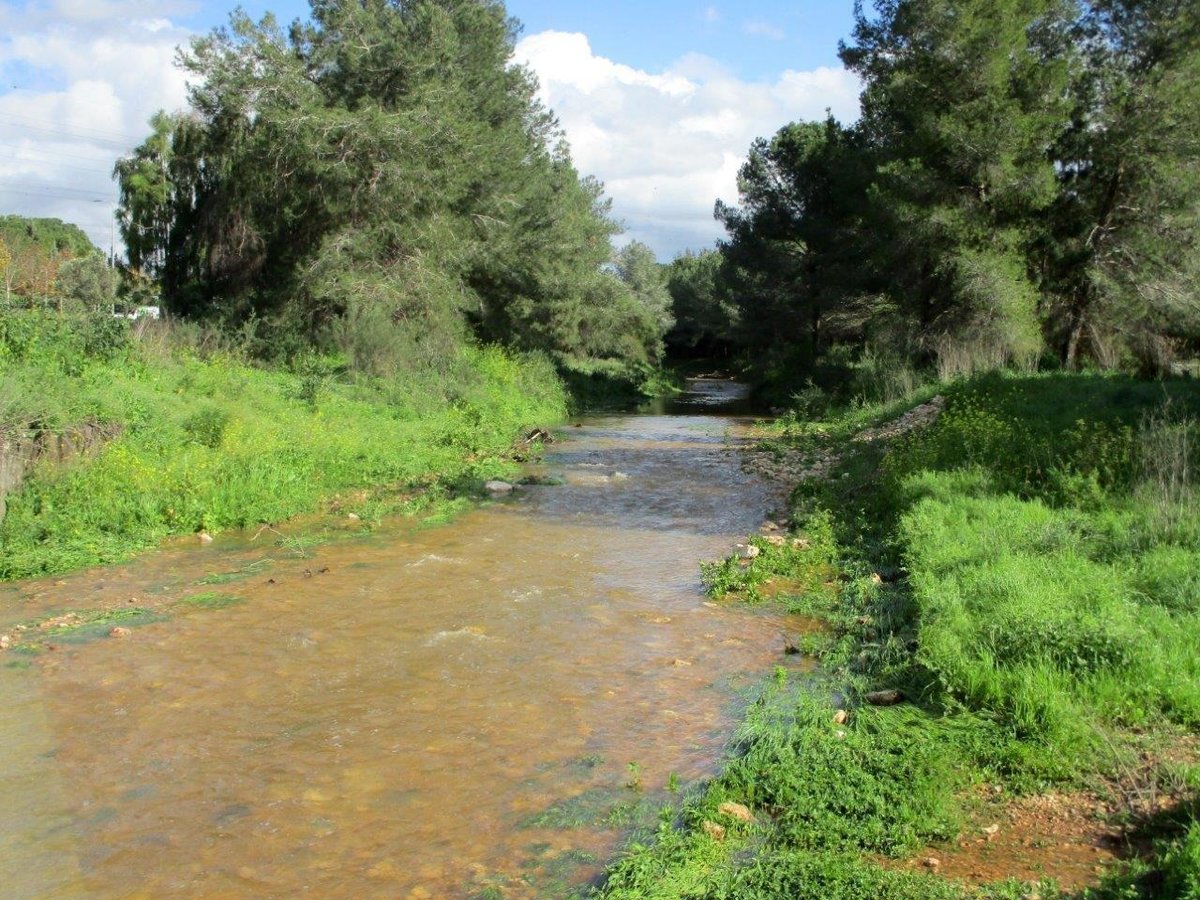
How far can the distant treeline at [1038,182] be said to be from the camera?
24.5m

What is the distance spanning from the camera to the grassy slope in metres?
11.8

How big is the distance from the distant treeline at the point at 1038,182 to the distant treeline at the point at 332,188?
1266 centimetres

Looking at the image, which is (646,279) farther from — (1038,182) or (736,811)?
(736,811)

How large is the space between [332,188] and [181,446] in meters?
13.0

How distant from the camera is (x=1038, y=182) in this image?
2497 centimetres

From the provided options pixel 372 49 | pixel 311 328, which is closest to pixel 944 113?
pixel 372 49

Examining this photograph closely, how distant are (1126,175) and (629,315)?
2738cm

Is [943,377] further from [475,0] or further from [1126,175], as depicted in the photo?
[475,0]

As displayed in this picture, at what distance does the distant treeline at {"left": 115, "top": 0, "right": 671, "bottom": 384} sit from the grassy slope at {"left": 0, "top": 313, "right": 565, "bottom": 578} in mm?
4420

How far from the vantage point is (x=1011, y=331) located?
971 inches

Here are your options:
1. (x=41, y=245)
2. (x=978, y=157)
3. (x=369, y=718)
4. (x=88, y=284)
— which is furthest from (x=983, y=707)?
(x=41, y=245)

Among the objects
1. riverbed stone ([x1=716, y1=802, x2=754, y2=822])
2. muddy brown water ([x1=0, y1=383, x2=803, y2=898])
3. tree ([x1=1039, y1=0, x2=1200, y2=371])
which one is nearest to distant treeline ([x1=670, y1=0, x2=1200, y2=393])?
tree ([x1=1039, y1=0, x2=1200, y2=371])

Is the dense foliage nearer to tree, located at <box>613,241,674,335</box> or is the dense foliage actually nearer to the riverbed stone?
the riverbed stone

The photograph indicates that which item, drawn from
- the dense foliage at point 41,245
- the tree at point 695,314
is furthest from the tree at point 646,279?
the dense foliage at point 41,245
